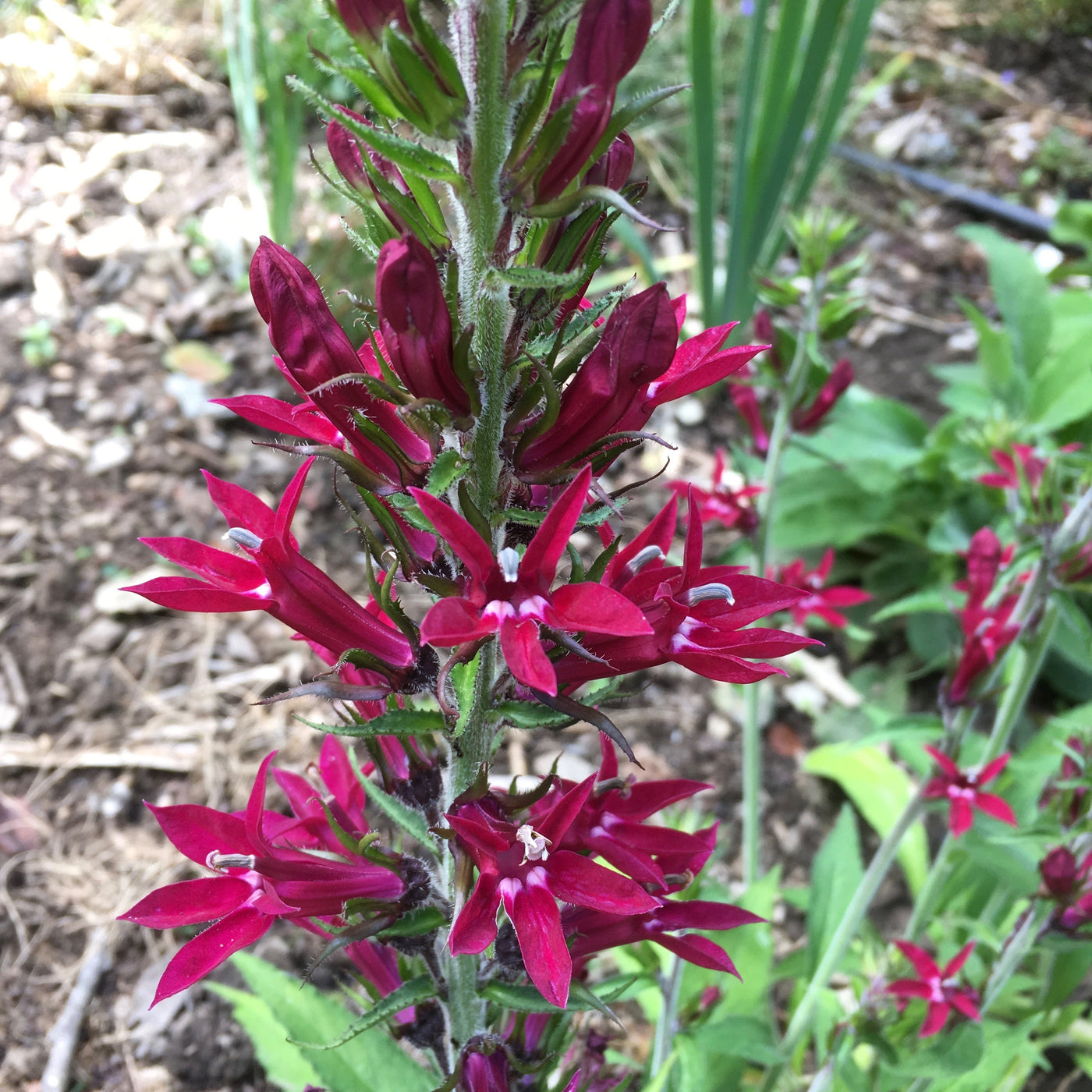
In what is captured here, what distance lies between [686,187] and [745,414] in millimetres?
2971

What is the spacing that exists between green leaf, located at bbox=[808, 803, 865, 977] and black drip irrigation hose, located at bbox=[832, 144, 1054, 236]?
376cm

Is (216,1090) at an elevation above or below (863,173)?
below

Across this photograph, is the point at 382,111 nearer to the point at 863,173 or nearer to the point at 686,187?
the point at 686,187

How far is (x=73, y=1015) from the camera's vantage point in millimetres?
1949

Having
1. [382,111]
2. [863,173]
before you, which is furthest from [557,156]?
[863,173]

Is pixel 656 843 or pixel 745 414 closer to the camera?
pixel 656 843

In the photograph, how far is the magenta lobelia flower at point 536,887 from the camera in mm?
824

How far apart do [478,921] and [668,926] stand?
13.1 inches

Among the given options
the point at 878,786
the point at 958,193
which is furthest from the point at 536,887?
the point at 958,193

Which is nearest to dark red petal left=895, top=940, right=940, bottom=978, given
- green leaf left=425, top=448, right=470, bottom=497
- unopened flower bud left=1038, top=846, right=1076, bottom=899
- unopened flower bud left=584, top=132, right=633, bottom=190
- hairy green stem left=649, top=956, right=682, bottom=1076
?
unopened flower bud left=1038, top=846, right=1076, bottom=899

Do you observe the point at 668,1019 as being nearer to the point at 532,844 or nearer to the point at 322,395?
the point at 532,844

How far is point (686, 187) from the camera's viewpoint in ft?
15.6

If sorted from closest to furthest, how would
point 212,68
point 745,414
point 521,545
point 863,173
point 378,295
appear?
point 378,295
point 521,545
point 745,414
point 212,68
point 863,173

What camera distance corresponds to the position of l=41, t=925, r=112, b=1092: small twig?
6.10 ft
